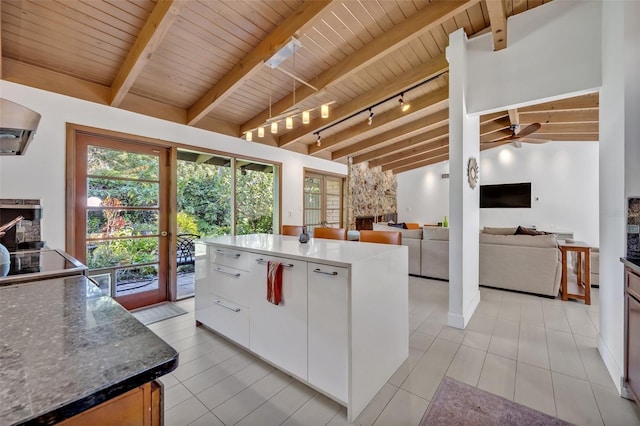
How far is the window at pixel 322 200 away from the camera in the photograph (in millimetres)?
5918

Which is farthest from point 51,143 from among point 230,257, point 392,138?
point 392,138

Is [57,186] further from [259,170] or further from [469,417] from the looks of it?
[469,417]

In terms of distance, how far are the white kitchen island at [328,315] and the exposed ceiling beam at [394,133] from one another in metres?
3.71

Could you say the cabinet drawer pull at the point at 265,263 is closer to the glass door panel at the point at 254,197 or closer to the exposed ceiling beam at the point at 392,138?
the glass door panel at the point at 254,197

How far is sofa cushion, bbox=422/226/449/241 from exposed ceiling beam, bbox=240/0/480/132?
2934 millimetres

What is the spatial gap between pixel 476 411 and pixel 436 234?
10.5 feet

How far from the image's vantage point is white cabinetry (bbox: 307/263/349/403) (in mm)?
1613

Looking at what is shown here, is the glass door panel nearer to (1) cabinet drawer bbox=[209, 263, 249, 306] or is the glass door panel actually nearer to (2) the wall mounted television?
(1) cabinet drawer bbox=[209, 263, 249, 306]

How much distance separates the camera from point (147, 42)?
221 centimetres

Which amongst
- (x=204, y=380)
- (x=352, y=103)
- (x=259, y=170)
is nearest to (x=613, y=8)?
(x=352, y=103)

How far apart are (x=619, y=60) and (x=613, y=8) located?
1.51ft

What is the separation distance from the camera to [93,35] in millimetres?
2344

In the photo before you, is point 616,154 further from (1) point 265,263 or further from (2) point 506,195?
(2) point 506,195

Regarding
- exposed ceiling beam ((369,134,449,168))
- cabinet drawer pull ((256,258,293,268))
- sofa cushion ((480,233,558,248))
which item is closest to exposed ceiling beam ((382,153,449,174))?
exposed ceiling beam ((369,134,449,168))
